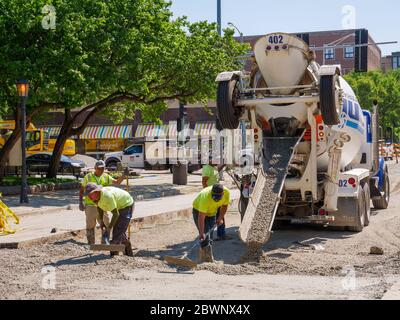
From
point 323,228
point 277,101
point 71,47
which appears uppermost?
point 71,47

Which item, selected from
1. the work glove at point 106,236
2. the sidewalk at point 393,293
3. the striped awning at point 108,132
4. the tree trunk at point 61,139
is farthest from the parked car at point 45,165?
the striped awning at point 108,132

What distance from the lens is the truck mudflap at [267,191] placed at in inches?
420

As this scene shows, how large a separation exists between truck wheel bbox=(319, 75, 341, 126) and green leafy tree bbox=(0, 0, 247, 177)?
1137cm

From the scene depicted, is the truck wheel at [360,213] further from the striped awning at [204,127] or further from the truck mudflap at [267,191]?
the striped awning at [204,127]

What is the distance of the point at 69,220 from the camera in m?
16.1

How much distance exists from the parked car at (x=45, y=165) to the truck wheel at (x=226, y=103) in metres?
20.5

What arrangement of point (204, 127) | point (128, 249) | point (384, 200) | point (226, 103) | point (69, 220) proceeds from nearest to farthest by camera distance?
point (128, 249), point (226, 103), point (69, 220), point (384, 200), point (204, 127)

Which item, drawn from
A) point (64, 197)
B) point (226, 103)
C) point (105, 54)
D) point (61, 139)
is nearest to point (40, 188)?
point (64, 197)

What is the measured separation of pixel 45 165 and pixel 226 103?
22236mm

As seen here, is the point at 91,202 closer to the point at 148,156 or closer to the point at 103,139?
the point at 148,156
